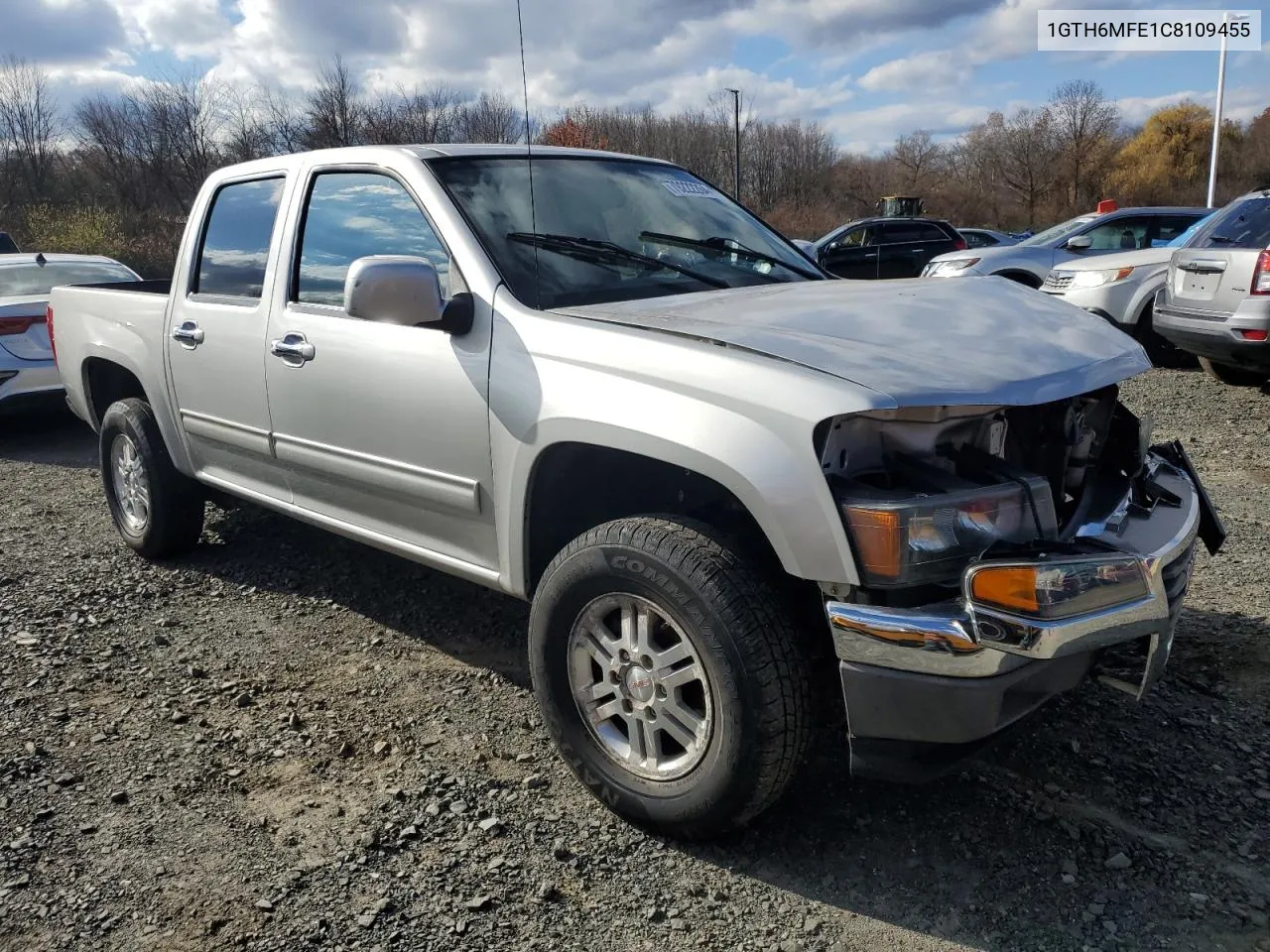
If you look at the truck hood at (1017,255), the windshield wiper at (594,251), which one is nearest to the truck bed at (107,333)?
the windshield wiper at (594,251)

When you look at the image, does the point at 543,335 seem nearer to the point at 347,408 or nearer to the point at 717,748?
the point at 347,408

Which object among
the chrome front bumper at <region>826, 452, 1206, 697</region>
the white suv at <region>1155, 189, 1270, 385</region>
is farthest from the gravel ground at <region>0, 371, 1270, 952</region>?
the white suv at <region>1155, 189, 1270, 385</region>

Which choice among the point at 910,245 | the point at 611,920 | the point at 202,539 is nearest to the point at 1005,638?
the point at 611,920

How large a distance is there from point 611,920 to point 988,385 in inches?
59.4

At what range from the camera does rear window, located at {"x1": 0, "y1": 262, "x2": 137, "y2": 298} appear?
8.22 metres

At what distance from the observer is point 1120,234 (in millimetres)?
11273

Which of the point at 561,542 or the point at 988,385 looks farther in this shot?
the point at 561,542

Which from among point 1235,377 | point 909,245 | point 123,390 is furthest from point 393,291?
point 909,245

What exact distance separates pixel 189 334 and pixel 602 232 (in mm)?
1901

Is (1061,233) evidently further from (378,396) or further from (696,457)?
(696,457)

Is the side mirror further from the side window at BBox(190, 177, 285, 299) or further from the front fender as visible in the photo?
the side window at BBox(190, 177, 285, 299)

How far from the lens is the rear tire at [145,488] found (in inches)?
184

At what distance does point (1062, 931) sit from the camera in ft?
7.42

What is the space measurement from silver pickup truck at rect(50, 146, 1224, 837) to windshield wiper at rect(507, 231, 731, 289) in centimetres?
1
